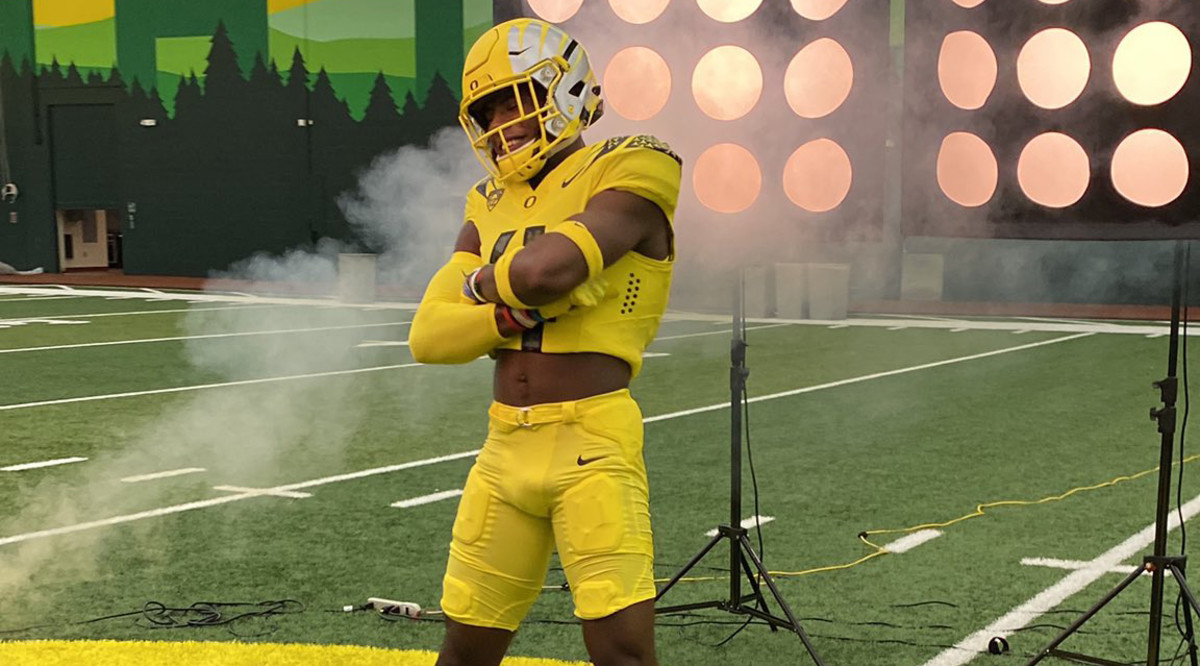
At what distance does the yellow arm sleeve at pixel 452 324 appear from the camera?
300 cm

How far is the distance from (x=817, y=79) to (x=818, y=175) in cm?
30

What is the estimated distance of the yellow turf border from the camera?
4.49 m

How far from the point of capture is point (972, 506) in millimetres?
7133

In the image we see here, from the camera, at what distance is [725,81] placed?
13.7 ft

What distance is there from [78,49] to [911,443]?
87.4 feet

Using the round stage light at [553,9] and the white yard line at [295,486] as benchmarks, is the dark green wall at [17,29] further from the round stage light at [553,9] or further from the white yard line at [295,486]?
the round stage light at [553,9]

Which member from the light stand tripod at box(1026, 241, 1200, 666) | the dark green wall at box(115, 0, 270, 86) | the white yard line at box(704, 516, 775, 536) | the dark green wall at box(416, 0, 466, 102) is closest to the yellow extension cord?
the white yard line at box(704, 516, 775, 536)

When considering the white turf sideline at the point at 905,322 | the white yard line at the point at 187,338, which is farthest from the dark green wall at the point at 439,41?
the white yard line at the point at 187,338

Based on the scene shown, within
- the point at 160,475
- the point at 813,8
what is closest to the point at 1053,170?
the point at 813,8

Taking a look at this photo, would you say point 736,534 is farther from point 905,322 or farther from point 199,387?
point 905,322

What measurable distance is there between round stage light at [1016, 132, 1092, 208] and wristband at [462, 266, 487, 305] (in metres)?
1.75

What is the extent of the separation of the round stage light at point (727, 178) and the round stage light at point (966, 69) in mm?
635

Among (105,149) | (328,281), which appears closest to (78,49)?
(105,149)

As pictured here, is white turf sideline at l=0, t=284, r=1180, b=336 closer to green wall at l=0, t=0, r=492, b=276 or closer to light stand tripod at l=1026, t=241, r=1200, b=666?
green wall at l=0, t=0, r=492, b=276
